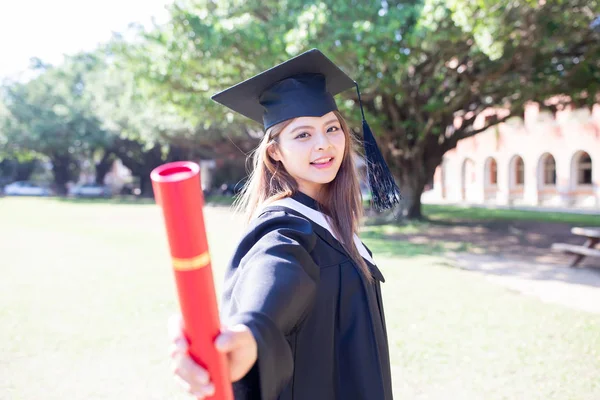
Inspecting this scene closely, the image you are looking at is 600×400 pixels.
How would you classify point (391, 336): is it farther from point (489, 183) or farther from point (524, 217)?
point (489, 183)

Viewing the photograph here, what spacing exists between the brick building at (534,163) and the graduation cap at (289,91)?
23.5 m

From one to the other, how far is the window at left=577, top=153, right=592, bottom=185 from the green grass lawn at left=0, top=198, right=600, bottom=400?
72.2ft

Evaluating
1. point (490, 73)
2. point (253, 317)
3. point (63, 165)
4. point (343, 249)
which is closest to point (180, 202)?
point (253, 317)

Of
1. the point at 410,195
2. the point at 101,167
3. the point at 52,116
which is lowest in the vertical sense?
the point at 410,195

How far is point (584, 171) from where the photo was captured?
27031mm

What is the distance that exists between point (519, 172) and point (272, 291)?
3246 cm

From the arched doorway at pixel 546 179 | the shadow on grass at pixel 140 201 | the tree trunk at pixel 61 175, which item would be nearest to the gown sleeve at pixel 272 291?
the shadow on grass at pixel 140 201

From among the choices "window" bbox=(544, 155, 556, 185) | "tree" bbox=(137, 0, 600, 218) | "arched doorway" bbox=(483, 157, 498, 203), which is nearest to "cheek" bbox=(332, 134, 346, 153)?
"tree" bbox=(137, 0, 600, 218)

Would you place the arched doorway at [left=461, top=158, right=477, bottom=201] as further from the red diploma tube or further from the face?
the red diploma tube

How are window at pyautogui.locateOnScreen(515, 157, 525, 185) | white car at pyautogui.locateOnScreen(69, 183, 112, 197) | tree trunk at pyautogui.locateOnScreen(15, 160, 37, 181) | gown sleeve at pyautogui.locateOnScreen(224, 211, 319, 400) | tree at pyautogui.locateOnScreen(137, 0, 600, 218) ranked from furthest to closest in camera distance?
tree trunk at pyautogui.locateOnScreen(15, 160, 37, 181) → white car at pyautogui.locateOnScreen(69, 183, 112, 197) → window at pyautogui.locateOnScreen(515, 157, 525, 185) → tree at pyautogui.locateOnScreen(137, 0, 600, 218) → gown sleeve at pyautogui.locateOnScreen(224, 211, 319, 400)

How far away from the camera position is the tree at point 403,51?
8547mm

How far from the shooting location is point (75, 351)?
4477 mm

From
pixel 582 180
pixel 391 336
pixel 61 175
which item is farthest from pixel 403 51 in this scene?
pixel 61 175

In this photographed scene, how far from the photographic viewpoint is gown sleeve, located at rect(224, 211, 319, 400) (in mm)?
1097
